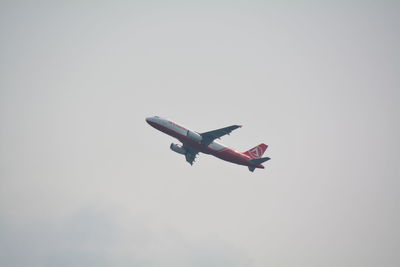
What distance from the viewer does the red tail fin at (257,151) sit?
88250 mm

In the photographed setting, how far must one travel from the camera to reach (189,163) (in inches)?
3548

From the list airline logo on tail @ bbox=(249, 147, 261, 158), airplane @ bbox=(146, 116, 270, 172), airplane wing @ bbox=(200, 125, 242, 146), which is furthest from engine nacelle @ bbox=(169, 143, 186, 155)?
airline logo on tail @ bbox=(249, 147, 261, 158)

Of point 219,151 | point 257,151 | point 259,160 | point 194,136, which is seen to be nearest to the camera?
point 194,136

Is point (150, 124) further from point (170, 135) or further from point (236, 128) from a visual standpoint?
point (236, 128)

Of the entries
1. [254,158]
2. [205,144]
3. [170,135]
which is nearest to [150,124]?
[170,135]

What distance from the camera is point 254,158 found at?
85.6 metres

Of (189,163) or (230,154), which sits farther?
(189,163)

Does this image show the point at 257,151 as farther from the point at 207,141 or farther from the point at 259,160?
the point at 207,141

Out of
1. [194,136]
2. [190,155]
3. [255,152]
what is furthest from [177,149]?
[255,152]

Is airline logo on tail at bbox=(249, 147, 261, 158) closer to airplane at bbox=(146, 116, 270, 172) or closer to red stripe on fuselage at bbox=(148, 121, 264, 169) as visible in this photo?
airplane at bbox=(146, 116, 270, 172)

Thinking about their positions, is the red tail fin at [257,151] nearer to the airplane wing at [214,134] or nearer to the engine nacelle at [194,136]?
the airplane wing at [214,134]

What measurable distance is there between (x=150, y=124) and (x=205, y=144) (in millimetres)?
9797

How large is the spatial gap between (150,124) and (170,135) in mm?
3805

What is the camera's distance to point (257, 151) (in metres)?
89.2
